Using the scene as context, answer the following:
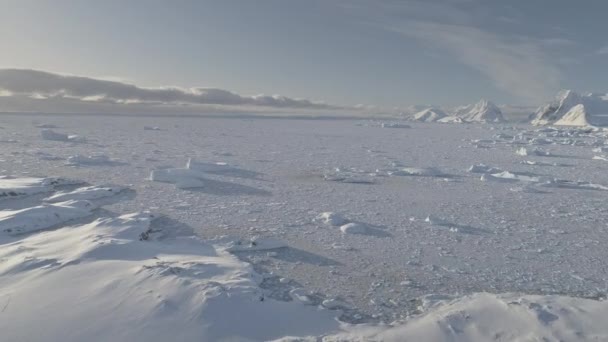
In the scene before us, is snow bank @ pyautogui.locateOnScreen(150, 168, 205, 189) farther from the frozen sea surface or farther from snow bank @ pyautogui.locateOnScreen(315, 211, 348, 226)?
snow bank @ pyautogui.locateOnScreen(315, 211, 348, 226)

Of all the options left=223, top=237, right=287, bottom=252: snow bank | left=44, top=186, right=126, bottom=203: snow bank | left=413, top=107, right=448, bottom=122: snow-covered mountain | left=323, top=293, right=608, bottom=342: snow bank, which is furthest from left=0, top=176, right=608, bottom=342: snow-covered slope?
left=413, top=107, right=448, bottom=122: snow-covered mountain

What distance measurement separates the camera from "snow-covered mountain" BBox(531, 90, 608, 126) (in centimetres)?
8997

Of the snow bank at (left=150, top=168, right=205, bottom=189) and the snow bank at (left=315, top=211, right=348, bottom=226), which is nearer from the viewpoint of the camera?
the snow bank at (left=315, top=211, right=348, bottom=226)

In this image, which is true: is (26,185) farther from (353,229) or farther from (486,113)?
(486,113)

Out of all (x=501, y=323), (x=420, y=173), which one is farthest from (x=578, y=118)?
(x=501, y=323)

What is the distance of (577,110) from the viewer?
97000 mm

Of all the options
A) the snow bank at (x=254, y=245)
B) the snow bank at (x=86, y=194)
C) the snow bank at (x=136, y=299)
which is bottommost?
the snow bank at (x=86, y=194)

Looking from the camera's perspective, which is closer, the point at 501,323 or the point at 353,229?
the point at 501,323

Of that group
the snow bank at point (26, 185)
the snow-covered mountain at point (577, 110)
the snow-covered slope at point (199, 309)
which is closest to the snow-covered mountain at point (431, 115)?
the snow-covered mountain at point (577, 110)

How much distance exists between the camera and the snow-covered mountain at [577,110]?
8997cm

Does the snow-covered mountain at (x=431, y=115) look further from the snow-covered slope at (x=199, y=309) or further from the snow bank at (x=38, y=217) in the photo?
the snow-covered slope at (x=199, y=309)

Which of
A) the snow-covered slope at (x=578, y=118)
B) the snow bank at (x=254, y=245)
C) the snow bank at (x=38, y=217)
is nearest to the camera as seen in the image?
the snow bank at (x=254, y=245)

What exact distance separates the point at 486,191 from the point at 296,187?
4.89 m

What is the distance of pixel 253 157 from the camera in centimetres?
1741
